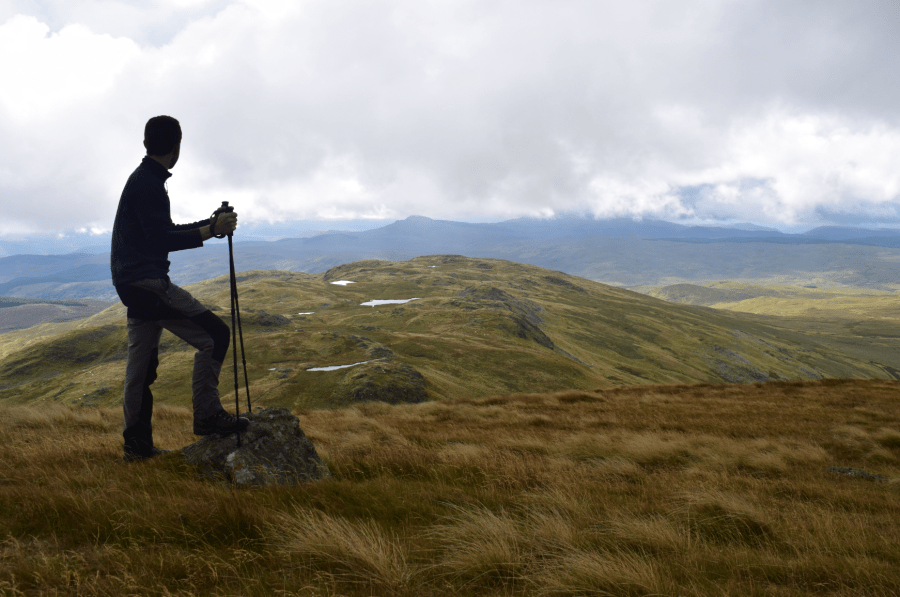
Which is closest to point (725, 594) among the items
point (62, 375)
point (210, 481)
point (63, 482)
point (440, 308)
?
point (210, 481)

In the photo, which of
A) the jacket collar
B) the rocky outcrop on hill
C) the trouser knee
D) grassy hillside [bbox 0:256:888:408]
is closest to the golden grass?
the trouser knee

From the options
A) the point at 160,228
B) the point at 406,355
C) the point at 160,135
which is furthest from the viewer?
the point at 406,355

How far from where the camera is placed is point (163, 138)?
21.4 ft

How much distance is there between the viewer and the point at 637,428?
1396 centimetres

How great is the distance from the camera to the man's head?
6.47 meters

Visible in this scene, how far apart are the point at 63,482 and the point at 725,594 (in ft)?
22.3

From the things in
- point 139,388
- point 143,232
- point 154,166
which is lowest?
point 139,388

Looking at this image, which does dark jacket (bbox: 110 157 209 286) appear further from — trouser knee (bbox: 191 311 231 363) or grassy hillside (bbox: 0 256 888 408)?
grassy hillside (bbox: 0 256 888 408)

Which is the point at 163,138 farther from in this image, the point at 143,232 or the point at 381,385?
the point at 381,385

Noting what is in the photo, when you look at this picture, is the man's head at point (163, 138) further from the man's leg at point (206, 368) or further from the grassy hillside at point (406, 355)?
the grassy hillside at point (406, 355)

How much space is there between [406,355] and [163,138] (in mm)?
59277

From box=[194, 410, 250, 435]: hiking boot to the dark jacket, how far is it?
221cm

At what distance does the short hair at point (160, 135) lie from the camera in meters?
6.46

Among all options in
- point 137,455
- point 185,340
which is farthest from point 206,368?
point 137,455
